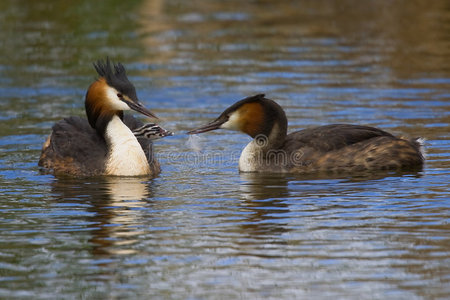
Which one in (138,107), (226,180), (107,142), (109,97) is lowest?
(226,180)

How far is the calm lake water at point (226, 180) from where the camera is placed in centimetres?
792

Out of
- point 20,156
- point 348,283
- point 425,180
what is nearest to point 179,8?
point 20,156

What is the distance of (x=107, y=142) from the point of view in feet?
39.3

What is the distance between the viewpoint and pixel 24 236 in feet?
30.2

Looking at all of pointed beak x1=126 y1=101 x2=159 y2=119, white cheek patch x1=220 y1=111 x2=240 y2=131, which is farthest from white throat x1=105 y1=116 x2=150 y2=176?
white cheek patch x1=220 y1=111 x2=240 y2=131

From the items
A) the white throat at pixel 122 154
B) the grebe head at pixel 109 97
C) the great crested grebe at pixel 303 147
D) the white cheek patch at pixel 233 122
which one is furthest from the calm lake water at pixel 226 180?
the grebe head at pixel 109 97

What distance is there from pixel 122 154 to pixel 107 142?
10.3 inches

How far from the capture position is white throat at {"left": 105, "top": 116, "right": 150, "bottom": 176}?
11859 mm

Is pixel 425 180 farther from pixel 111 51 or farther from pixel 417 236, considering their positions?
pixel 111 51

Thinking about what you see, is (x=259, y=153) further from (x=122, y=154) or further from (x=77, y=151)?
(x=77, y=151)

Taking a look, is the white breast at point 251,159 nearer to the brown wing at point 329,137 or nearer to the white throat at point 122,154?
the brown wing at point 329,137

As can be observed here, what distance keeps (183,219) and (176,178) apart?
2.13 meters

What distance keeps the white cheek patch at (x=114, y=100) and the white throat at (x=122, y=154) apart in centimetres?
18

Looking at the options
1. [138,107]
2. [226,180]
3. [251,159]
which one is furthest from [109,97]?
[251,159]
